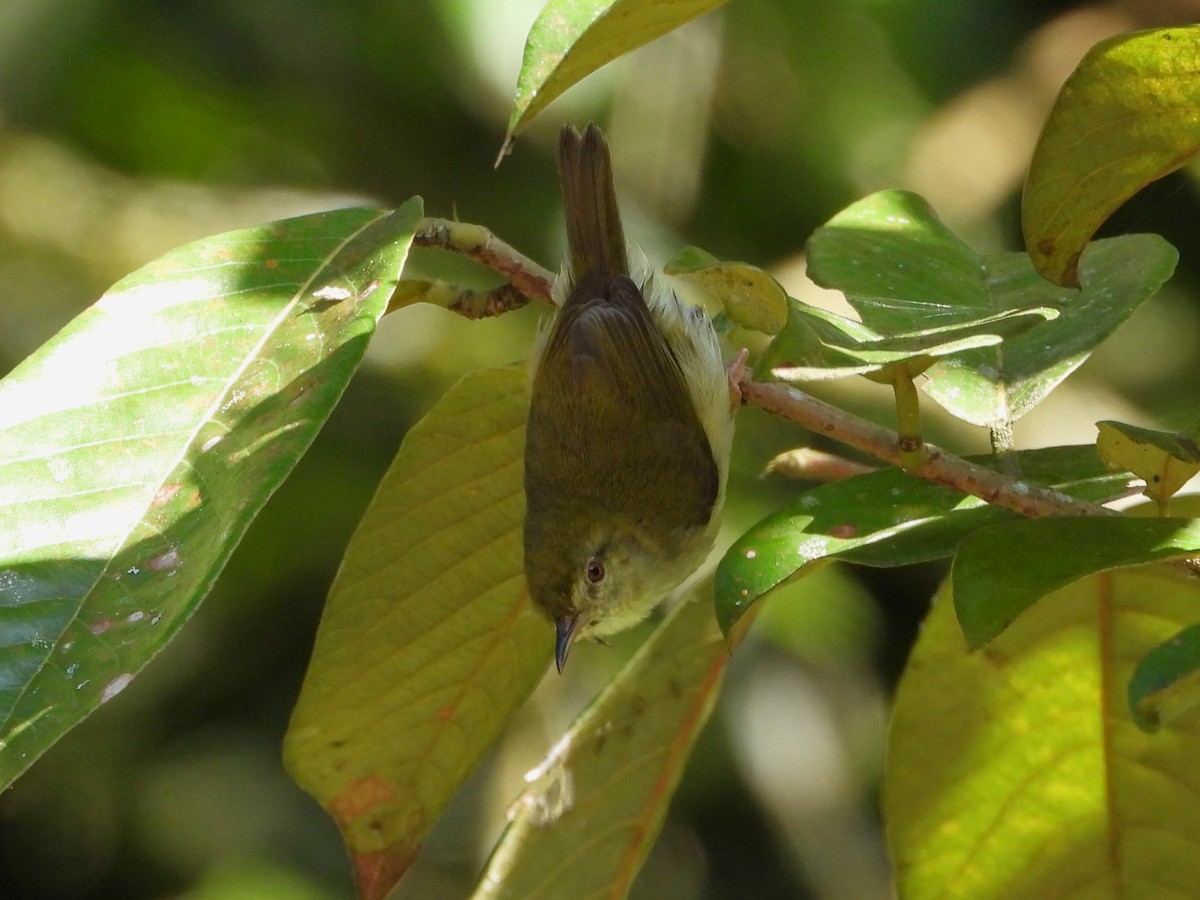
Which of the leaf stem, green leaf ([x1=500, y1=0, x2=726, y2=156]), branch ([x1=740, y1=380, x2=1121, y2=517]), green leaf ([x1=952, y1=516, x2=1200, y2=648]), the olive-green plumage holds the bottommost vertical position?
the olive-green plumage

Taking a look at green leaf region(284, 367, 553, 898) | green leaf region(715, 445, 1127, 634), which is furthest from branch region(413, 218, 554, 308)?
green leaf region(715, 445, 1127, 634)

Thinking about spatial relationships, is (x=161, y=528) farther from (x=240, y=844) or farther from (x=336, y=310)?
(x=240, y=844)

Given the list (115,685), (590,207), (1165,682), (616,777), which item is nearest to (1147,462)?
(1165,682)

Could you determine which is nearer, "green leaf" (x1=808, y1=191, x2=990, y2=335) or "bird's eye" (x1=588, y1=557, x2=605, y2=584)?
"green leaf" (x1=808, y1=191, x2=990, y2=335)

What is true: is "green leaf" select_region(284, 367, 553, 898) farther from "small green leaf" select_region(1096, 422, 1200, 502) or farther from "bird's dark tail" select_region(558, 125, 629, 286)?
"bird's dark tail" select_region(558, 125, 629, 286)

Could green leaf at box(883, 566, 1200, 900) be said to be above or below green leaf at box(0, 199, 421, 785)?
below

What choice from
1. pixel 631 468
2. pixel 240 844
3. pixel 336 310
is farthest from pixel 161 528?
pixel 240 844

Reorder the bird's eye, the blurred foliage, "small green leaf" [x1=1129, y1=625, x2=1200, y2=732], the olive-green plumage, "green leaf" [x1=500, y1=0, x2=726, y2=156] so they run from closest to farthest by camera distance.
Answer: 1. "small green leaf" [x1=1129, y1=625, x2=1200, y2=732]
2. "green leaf" [x1=500, y1=0, x2=726, y2=156]
3. the olive-green plumage
4. the bird's eye
5. the blurred foliage
